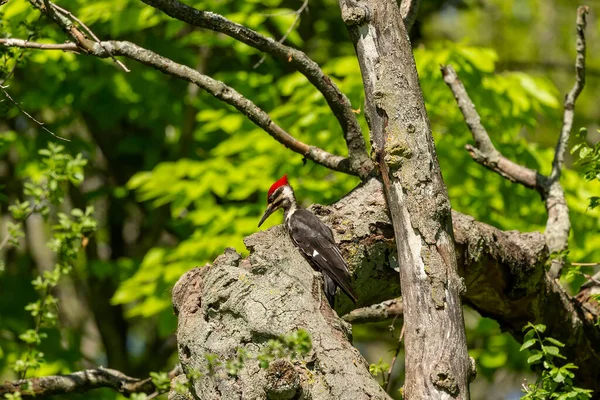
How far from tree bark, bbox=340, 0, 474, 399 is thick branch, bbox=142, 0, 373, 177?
69 cm

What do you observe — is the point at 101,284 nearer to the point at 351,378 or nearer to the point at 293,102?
the point at 293,102

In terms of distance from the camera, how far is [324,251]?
4129mm

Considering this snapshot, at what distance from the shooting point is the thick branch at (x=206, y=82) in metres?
4.33

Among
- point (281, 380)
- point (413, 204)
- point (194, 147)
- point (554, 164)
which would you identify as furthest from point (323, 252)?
point (194, 147)

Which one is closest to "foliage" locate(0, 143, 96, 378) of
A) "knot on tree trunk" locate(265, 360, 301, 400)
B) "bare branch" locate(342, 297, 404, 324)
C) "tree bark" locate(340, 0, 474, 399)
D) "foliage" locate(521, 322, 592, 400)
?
"bare branch" locate(342, 297, 404, 324)

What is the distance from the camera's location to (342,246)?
4.23 metres

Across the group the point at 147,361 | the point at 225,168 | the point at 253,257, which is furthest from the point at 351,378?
the point at 147,361

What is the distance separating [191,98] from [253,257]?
231 inches

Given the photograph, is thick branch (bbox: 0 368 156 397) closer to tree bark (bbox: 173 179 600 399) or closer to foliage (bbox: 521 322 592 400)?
tree bark (bbox: 173 179 600 399)

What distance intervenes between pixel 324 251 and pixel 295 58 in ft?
3.70

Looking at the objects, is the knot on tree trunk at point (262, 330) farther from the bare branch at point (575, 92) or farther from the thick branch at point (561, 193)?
the bare branch at point (575, 92)

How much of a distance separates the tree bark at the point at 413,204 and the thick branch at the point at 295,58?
0.69 metres

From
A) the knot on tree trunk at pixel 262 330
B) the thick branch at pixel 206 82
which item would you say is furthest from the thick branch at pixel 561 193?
the knot on tree trunk at pixel 262 330

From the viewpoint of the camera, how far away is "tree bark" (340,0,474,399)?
3.33 m
